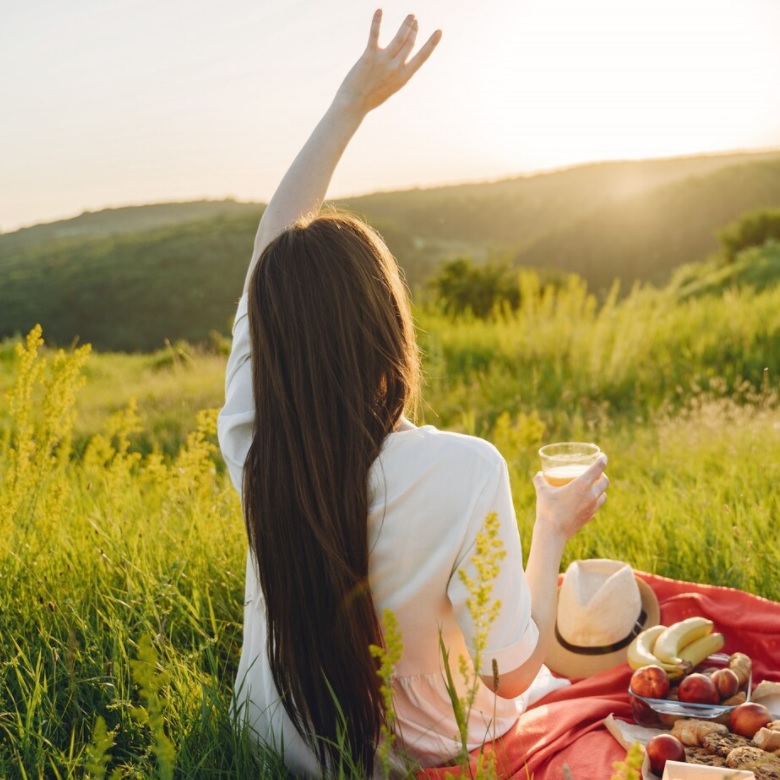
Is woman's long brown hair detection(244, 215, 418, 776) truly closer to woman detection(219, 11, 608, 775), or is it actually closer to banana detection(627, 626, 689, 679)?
woman detection(219, 11, 608, 775)

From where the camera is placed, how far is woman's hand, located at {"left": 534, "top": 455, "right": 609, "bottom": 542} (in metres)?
→ 2.02

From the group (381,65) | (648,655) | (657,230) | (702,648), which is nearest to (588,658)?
(648,655)

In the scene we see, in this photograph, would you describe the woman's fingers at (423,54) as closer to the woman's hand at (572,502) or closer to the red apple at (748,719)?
the woman's hand at (572,502)

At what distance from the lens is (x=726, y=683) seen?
240cm

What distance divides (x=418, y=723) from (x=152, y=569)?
1.27 meters

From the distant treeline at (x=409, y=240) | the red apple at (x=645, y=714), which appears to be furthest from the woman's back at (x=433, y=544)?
the distant treeline at (x=409, y=240)

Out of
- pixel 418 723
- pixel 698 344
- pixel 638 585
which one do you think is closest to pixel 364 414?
pixel 418 723

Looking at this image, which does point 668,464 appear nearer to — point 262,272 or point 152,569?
point 152,569

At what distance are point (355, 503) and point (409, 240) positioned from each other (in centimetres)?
6663

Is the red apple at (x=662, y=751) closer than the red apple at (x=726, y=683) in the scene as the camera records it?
Yes

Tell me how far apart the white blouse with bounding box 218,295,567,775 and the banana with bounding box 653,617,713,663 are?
73 centimetres

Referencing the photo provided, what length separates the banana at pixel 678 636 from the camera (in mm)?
2611

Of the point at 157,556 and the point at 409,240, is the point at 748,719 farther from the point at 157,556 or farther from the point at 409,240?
the point at 409,240

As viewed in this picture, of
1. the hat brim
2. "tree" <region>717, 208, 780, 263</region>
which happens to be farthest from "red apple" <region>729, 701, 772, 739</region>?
"tree" <region>717, 208, 780, 263</region>
